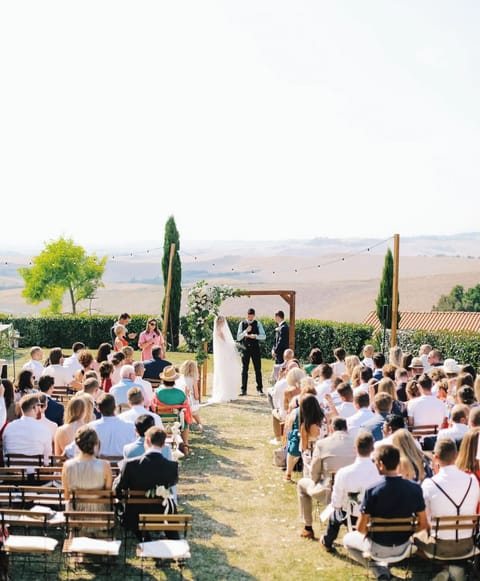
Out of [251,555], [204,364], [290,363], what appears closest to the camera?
[251,555]

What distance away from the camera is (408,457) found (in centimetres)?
717

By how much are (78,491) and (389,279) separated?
76.9ft

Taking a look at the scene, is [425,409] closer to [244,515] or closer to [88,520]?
[244,515]

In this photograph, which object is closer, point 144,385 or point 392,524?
point 392,524

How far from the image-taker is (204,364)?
59.9 ft

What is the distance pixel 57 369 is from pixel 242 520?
5097 millimetres

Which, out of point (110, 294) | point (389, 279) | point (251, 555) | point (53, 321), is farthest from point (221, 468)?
point (110, 294)

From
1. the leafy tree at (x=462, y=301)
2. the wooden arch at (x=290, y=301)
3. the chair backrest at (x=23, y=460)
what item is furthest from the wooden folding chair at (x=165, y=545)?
the leafy tree at (x=462, y=301)

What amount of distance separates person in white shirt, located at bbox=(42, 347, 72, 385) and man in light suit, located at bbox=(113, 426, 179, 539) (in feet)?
18.6

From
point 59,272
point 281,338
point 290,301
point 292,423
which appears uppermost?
point 59,272

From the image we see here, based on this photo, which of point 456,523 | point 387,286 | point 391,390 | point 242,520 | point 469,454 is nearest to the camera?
point 456,523

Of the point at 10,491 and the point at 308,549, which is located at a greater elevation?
the point at 10,491

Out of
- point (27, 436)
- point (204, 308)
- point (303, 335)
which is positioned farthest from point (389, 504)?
point (303, 335)

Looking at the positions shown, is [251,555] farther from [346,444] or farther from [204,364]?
[204,364]
